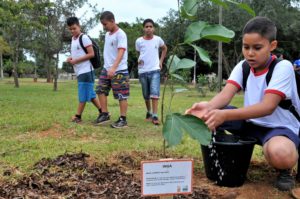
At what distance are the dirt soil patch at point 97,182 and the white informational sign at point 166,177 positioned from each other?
419mm

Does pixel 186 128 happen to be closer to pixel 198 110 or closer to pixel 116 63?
pixel 198 110

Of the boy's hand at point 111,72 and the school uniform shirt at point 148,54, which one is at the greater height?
the school uniform shirt at point 148,54

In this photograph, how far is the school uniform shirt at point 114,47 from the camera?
18.5 feet

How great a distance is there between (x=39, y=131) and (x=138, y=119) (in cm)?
205

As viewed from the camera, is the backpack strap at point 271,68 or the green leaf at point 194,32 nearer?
the green leaf at point 194,32

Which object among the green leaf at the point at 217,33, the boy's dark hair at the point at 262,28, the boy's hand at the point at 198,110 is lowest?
the boy's hand at the point at 198,110

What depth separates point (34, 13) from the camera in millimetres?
19297

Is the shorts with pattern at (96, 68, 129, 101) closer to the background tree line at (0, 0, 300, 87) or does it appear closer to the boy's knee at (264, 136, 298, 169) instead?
the boy's knee at (264, 136, 298, 169)

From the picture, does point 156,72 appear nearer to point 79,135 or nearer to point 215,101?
point 79,135

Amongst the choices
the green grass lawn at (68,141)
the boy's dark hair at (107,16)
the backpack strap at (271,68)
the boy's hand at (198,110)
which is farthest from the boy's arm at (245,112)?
the boy's dark hair at (107,16)

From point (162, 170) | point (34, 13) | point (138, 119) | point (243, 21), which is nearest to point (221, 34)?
point (162, 170)

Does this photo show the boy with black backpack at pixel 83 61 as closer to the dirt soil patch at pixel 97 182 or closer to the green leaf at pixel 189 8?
the dirt soil patch at pixel 97 182

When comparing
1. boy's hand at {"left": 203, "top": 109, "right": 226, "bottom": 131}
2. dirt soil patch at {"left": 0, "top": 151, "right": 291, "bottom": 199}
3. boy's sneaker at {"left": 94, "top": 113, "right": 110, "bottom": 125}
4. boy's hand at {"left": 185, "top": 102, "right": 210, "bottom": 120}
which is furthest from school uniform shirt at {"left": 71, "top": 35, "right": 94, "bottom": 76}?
boy's hand at {"left": 203, "top": 109, "right": 226, "bottom": 131}

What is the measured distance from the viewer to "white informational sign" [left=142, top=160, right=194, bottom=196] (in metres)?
1.97
